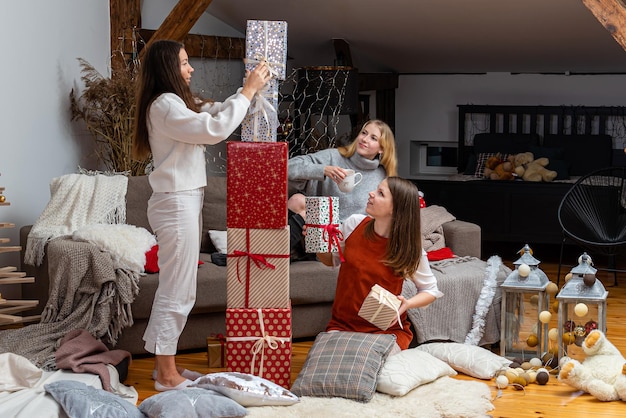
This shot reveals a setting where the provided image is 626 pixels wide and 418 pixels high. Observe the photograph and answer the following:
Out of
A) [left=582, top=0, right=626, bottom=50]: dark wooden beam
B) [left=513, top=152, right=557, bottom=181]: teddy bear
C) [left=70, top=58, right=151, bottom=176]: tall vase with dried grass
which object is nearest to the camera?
[left=582, top=0, right=626, bottom=50]: dark wooden beam

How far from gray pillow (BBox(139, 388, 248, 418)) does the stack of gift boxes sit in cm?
34

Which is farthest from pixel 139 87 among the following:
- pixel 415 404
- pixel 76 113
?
pixel 76 113

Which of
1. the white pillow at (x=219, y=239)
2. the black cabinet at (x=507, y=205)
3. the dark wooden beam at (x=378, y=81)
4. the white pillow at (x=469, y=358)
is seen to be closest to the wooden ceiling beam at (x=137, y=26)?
the white pillow at (x=219, y=239)

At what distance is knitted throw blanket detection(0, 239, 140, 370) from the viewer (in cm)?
412

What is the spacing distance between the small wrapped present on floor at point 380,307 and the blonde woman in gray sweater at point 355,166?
68 centimetres

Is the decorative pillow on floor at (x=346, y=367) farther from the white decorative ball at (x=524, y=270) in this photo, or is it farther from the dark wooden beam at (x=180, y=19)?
the dark wooden beam at (x=180, y=19)

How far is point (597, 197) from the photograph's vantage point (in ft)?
19.9

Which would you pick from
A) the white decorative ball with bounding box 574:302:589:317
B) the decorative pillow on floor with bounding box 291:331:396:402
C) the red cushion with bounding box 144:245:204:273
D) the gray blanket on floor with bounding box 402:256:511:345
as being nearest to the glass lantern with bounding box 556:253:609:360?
the white decorative ball with bounding box 574:302:589:317

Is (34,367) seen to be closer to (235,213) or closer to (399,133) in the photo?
(235,213)

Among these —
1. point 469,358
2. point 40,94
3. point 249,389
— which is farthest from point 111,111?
point 469,358

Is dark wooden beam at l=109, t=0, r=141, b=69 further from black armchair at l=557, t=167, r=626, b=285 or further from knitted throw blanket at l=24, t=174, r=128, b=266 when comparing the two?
black armchair at l=557, t=167, r=626, b=285

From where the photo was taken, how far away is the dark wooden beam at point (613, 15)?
4.56 metres

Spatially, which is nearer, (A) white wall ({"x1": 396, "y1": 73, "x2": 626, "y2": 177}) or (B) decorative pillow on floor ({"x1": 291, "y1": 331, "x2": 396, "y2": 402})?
(B) decorative pillow on floor ({"x1": 291, "y1": 331, "x2": 396, "y2": 402})

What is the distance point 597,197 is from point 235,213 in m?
3.16
